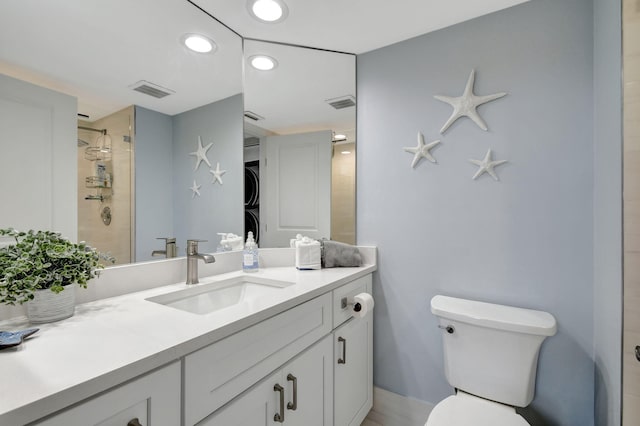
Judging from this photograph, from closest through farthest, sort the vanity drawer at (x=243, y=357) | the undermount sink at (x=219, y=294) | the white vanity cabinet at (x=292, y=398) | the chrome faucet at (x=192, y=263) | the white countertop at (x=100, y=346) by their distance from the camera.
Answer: the white countertop at (x=100, y=346) < the vanity drawer at (x=243, y=357) < the white vanity cabinet at (x=292, y=398) < the undermount sink at (x=219, y=294) < the chrome faucet at (x=192, y=263)

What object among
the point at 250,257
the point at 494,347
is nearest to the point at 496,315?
the point at 494,347

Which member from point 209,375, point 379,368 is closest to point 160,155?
point 209,375

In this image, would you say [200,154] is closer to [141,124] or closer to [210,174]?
[210,174]

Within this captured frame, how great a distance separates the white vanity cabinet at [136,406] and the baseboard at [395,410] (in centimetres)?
142

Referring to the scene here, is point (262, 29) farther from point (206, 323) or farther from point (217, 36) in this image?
point (206, 323)

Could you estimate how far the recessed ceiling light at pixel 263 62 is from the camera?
1.80 meters

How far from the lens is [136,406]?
2.23ft

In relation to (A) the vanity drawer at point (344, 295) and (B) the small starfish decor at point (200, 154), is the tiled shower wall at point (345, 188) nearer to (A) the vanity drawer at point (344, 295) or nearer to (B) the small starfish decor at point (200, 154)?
(A) the vanity drawer at point (344, 295)

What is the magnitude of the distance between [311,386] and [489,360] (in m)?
0.80

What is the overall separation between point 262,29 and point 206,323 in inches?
60.6

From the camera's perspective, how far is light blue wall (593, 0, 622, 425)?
1.09 m

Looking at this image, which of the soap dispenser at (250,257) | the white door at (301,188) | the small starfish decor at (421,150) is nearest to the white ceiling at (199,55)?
the white door at (301,188)

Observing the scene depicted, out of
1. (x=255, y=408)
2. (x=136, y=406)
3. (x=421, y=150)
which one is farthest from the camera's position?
(x=421, y=150)

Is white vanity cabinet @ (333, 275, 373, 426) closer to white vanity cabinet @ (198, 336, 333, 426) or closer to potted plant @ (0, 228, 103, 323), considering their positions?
white vanity cabinet @ (198, 336, 333, 426)
